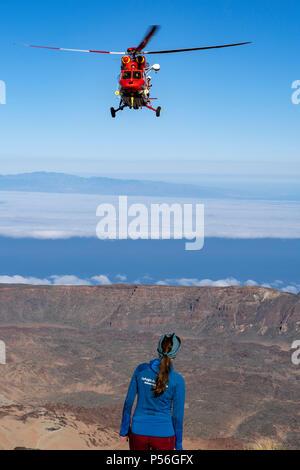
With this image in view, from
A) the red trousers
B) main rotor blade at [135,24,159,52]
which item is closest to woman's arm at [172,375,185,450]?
the red trousers

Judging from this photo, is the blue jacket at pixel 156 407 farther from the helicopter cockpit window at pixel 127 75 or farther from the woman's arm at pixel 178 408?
the helicopter cockpit window at pixel 127 75

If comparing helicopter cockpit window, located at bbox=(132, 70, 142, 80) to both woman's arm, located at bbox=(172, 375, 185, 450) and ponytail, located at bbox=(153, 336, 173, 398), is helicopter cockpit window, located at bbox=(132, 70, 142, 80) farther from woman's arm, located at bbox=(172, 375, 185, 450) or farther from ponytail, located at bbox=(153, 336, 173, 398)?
woman's arm, located at bbox=(172, 375, 185, 450)

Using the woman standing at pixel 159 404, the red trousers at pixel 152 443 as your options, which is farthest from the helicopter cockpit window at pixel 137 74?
the red trousers at pixel 152 443

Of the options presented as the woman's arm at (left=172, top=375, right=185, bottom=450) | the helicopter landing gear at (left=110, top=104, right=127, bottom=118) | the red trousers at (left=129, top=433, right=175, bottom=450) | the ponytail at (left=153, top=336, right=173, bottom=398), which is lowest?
the red trousers at (left=129, top=433, right=175, bottom=450)

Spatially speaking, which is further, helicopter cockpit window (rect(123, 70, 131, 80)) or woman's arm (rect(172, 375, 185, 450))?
helicopter cockpit window (rect(123, 70, 131, 80))
